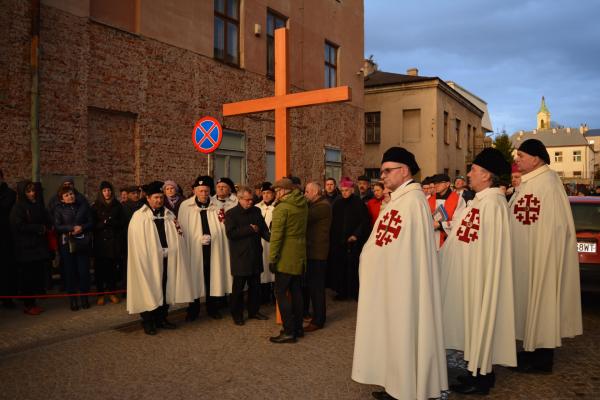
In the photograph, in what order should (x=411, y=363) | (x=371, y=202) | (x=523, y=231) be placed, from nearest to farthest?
(x=411, y=363), (x=523, y=231), (x=371, y=202)

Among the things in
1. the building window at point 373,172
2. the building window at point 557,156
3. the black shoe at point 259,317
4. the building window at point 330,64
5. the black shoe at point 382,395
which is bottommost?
the black shoe at point 259,317

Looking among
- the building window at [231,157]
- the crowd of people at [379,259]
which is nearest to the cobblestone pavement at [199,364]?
the crowd of people at [379,259]

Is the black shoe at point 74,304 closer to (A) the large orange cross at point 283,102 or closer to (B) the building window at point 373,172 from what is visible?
(A) the large orange cross at point 283,102

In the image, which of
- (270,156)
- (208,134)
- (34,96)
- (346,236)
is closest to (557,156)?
(270,156)

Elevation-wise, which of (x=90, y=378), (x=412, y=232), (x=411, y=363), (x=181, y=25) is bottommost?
(x=90, y=378)

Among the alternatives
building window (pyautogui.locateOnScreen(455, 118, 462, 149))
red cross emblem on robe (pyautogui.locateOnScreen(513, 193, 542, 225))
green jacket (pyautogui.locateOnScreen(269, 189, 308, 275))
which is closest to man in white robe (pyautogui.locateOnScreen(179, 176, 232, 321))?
green jacket (pyautogui.locateOnScreen(269, 189, 308, 275))

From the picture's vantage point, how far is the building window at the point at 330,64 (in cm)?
2120

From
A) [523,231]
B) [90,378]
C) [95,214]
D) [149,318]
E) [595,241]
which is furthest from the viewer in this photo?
[95,214]

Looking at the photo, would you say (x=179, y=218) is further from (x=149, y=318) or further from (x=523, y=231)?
(x=523, y=231)

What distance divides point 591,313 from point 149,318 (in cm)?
623

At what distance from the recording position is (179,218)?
7422mm

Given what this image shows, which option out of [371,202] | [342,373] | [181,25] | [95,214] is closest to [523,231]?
[342,373]

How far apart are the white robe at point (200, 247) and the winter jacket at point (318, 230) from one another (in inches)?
53.6

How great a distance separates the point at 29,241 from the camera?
791cm
